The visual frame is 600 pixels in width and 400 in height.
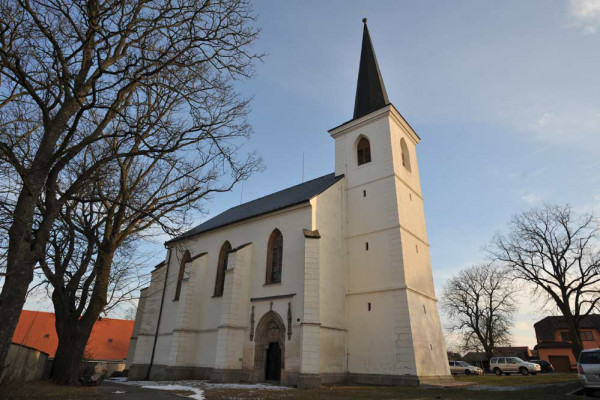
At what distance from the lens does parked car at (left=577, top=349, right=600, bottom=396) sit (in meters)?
11.2

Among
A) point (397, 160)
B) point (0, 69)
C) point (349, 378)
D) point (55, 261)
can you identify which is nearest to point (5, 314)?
point (0, 69)

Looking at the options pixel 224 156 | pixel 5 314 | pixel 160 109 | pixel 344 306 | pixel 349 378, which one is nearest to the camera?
pixel 5 314

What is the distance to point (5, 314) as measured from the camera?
21.5 ft

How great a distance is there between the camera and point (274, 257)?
1992cm

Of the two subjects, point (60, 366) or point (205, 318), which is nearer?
point (60, 366)

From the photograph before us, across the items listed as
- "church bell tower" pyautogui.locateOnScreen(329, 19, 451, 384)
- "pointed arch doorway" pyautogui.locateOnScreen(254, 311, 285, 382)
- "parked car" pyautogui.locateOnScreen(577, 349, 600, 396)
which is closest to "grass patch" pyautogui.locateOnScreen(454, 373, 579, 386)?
"church bell tower" pyautogui.locateOnScreen(329, 19, 451, 384)

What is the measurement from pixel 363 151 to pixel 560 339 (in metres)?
45.8

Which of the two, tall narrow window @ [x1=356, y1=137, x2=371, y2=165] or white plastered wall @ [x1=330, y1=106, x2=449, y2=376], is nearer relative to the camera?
white plastered wall @ [x1=330, y1=106, x2=449, y2=376]

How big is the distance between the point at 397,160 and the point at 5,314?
719 inches

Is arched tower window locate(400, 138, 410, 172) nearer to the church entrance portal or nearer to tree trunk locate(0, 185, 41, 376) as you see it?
the church entrance portal

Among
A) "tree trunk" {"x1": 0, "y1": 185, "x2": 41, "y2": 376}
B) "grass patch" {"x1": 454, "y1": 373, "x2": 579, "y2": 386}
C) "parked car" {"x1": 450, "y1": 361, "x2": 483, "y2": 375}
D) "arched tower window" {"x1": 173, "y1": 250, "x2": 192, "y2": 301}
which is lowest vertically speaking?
"grass patch" {"x1": 454, "y1": 373, "x2": 579, "y2": 386}

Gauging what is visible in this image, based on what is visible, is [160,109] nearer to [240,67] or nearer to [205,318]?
[240,67]

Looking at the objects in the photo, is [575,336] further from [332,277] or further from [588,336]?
[588,336]

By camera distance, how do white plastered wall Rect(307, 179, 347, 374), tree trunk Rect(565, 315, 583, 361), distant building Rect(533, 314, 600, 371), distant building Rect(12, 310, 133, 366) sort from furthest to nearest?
distant building Rect(533, 314, 600, 371), distant building Rect(12, 310, 133, 366), tree trunk Rect(565, 315, 583, 361), white plastered wall Rect(307, 179, 347, 374)
